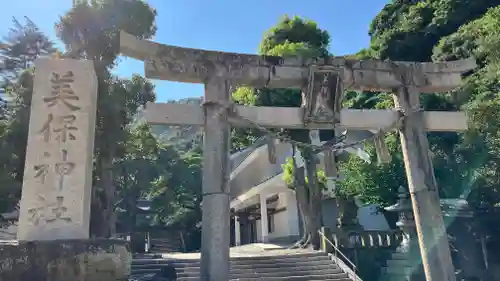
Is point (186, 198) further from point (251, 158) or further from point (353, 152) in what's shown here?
point (353, 152)

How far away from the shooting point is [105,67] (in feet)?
54.7

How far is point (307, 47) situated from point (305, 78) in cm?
991

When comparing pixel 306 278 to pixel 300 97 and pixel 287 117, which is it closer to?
pixel 287 117

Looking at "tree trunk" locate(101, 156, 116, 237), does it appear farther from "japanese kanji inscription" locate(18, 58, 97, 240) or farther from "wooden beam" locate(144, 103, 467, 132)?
"japanese kanji inscription" locate(18, 58, 97, 240)

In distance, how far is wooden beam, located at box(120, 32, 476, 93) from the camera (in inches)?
330

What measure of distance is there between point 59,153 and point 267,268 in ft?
27.1

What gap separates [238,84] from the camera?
9.02 m

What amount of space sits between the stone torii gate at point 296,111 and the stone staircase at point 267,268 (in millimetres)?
4698

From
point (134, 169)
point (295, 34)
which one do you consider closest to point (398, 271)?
point (295, 34)

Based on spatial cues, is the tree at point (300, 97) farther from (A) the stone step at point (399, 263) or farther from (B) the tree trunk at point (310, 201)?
(A) the stone step at point (399, 263)

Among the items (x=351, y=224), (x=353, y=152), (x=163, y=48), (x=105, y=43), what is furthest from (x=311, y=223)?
(x=105, y=43)

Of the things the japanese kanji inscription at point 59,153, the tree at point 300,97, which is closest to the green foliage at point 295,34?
the tree at point 300,97

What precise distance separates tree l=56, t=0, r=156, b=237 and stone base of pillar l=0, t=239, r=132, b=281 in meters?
10.2

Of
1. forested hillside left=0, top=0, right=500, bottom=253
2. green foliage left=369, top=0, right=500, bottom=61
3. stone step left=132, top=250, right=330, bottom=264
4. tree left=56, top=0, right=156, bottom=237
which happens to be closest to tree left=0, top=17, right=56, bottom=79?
forested hillside left=0, top=0, right=500, bottom=253
